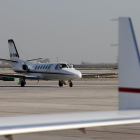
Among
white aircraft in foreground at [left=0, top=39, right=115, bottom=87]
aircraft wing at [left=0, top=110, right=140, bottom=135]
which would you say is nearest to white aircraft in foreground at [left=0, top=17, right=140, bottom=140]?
aircraft wing at [left=0, top=110, right=140, bottom=135]

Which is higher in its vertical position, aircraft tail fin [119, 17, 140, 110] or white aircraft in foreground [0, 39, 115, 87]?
aircraft tail fin [119, 17, 140, 110]

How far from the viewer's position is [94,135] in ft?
39.0

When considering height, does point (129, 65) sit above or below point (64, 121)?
above

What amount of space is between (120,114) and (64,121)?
1.05m

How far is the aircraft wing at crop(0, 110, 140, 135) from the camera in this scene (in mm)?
5258

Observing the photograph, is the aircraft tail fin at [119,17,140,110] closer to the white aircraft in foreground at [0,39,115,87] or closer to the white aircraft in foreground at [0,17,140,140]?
the white aircraft in foreground at [0,17,140,140]

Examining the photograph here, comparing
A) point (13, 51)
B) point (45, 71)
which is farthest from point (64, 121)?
point (13, 51)

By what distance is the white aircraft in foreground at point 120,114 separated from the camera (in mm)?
5414

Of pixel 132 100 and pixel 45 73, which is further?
pixel 45 73

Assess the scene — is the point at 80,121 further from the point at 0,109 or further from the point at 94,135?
the point at 0,109

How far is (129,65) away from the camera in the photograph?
23.1 feet

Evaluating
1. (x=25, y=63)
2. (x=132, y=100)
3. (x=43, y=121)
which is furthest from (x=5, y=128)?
(x=25, y=63)

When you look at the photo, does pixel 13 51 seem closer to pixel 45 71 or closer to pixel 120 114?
pixel 45 71

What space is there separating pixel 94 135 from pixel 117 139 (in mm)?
873
